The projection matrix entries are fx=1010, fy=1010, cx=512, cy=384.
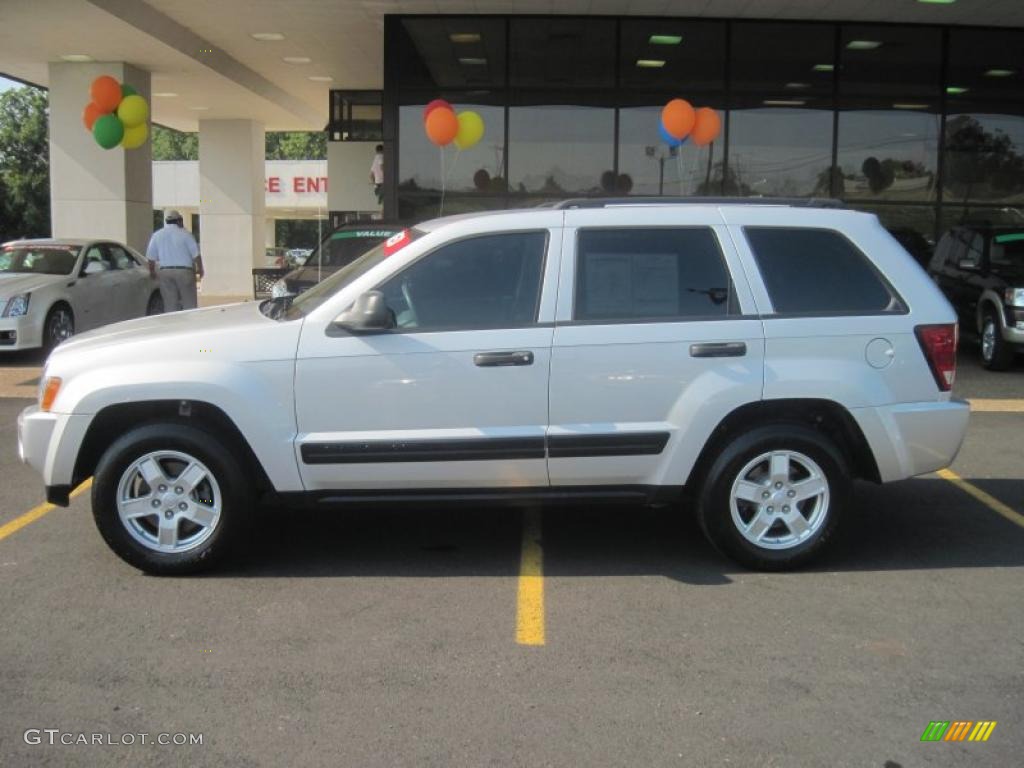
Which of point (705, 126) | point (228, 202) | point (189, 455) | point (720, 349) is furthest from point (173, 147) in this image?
point (720, 349)

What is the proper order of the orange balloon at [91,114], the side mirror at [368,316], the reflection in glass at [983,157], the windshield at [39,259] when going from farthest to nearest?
the reflection in glass at [983,157]
the orange balloon at [91,114]
the windshield at [39,259]
the side mirror at [368,316]

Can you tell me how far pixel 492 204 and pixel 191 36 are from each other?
599cm

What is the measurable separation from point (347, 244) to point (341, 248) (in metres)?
0.10

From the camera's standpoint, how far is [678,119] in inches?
556

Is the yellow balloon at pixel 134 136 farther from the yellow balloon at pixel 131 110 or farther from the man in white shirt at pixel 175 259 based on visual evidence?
the man in white shirt at pixel 175 259

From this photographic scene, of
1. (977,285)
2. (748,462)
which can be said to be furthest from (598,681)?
(977,285)

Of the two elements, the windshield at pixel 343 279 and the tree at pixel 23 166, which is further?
the tree at pixel 23 166

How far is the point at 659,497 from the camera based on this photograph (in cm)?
519

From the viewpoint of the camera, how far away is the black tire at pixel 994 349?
11773 millimetres

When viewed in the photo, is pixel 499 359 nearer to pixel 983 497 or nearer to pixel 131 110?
pixel 983 497

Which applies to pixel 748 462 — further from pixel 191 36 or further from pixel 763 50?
pixel 191 36

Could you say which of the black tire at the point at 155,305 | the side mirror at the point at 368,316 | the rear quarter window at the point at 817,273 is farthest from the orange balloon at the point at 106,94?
the rear quarter window at the point at 817,273

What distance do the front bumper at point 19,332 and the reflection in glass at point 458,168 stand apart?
6.13 meters

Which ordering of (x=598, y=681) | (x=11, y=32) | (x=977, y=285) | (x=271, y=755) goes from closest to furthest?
(x=271, y=755)
(x=598, y=681)
(x=977, y=285)
(x=11, y=32)
